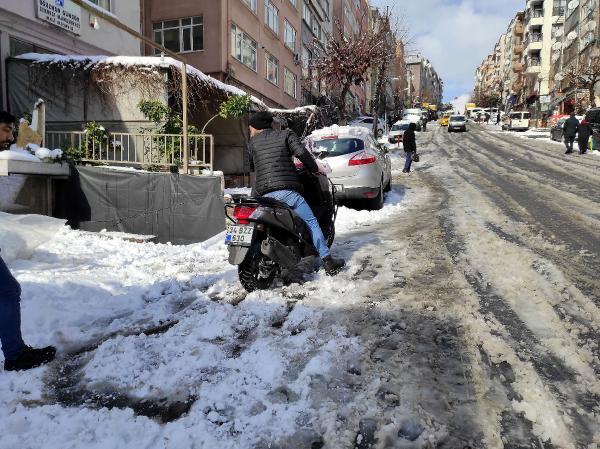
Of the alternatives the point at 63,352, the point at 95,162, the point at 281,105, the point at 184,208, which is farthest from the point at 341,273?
the point at 281,105

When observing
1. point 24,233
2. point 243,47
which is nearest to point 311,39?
point 243,47

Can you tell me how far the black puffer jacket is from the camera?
4.64 m

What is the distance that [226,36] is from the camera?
19.5m

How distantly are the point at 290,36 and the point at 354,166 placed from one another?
22666 mm

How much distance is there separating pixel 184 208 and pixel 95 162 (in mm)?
2809

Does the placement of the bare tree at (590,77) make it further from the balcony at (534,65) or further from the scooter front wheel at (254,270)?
the scooter front wheel at (254,270)

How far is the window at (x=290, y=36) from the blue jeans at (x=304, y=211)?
25.8 metres

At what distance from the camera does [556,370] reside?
9.37 ft

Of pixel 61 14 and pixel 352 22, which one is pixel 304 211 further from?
pixel 352 22

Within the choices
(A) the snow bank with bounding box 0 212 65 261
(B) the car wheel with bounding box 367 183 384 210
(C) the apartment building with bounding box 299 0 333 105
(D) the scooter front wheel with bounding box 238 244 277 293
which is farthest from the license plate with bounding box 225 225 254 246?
(C) the apartment building with bounding box 299 0 333 105

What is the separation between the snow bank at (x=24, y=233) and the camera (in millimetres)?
5805

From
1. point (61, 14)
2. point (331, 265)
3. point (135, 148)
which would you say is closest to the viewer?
point (331, 265)

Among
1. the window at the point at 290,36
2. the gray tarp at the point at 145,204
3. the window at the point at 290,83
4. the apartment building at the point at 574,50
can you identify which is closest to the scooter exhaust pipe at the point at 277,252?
the gray tarp at the point at 145,204

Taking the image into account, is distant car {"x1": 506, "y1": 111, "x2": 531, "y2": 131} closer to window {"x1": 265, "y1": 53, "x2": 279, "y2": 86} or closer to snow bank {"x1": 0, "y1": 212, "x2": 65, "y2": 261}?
window {"x1": 265, "y1": 53, "x2": 279, "y2": 86}
